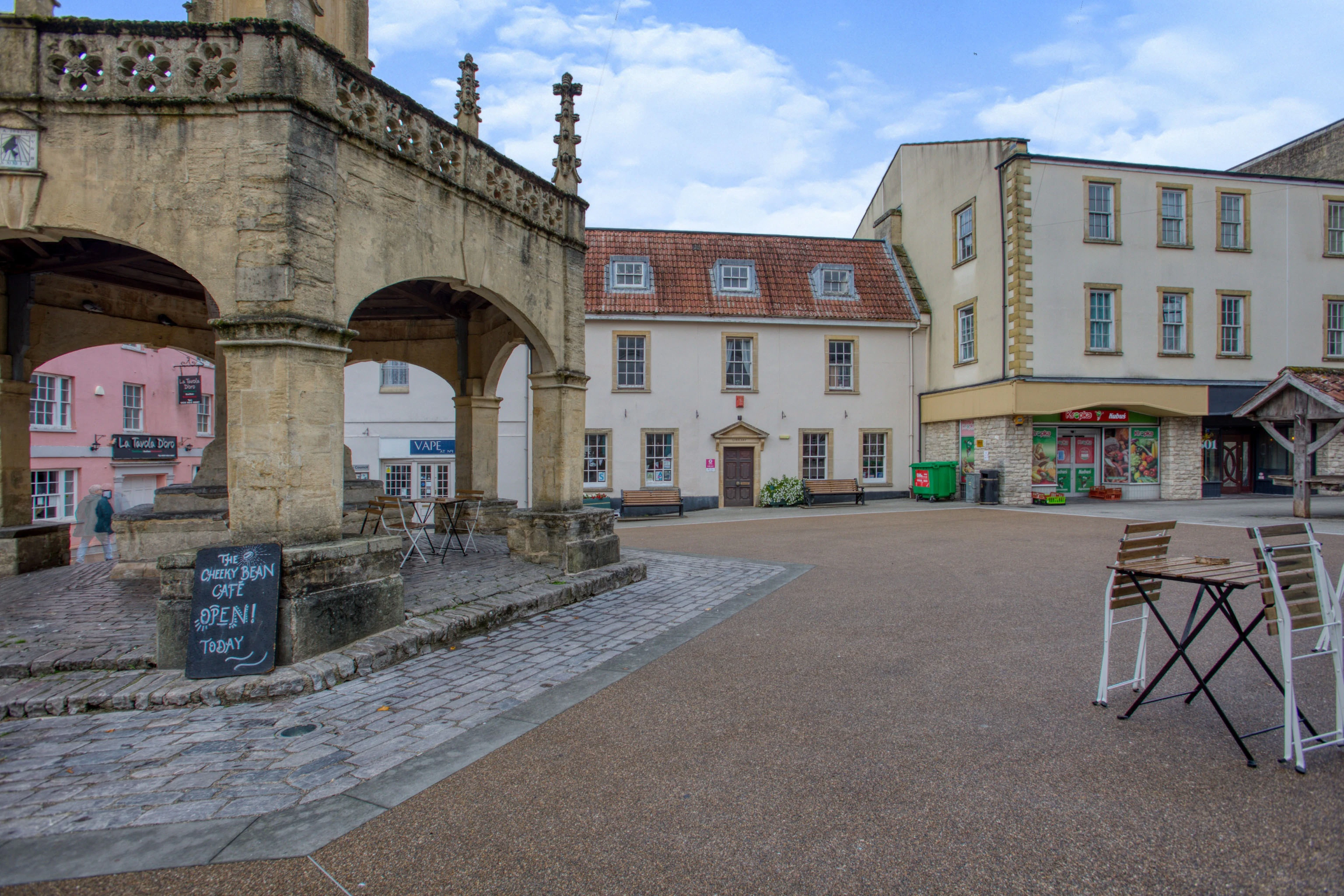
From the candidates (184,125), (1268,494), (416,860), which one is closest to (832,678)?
(416,860)

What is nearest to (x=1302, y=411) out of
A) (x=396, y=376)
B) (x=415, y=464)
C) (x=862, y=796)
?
(x=862, y=796)

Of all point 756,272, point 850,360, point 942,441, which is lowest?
point 942,441

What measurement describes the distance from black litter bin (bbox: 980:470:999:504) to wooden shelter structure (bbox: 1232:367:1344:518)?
5.91 metres

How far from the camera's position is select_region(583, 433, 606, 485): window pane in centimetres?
2278

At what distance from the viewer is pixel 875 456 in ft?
80.3

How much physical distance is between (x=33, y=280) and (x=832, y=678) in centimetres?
1020

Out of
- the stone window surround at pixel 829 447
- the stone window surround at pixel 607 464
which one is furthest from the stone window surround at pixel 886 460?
the stone window surround at pixel 607 464

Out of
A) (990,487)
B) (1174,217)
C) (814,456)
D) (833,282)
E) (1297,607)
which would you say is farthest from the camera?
(833,282)

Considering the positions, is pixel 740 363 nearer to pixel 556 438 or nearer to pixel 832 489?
pixel 832 489

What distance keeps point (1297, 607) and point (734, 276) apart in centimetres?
2162

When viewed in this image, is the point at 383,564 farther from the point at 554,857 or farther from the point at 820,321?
the point at 820,321

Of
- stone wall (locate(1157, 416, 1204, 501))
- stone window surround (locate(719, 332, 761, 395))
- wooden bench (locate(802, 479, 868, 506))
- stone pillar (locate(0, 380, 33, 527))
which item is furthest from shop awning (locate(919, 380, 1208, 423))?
stone pillar (locate(0, 380, 33, 527))

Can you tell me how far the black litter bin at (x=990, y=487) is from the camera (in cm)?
2064

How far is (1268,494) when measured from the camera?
78.1ft
